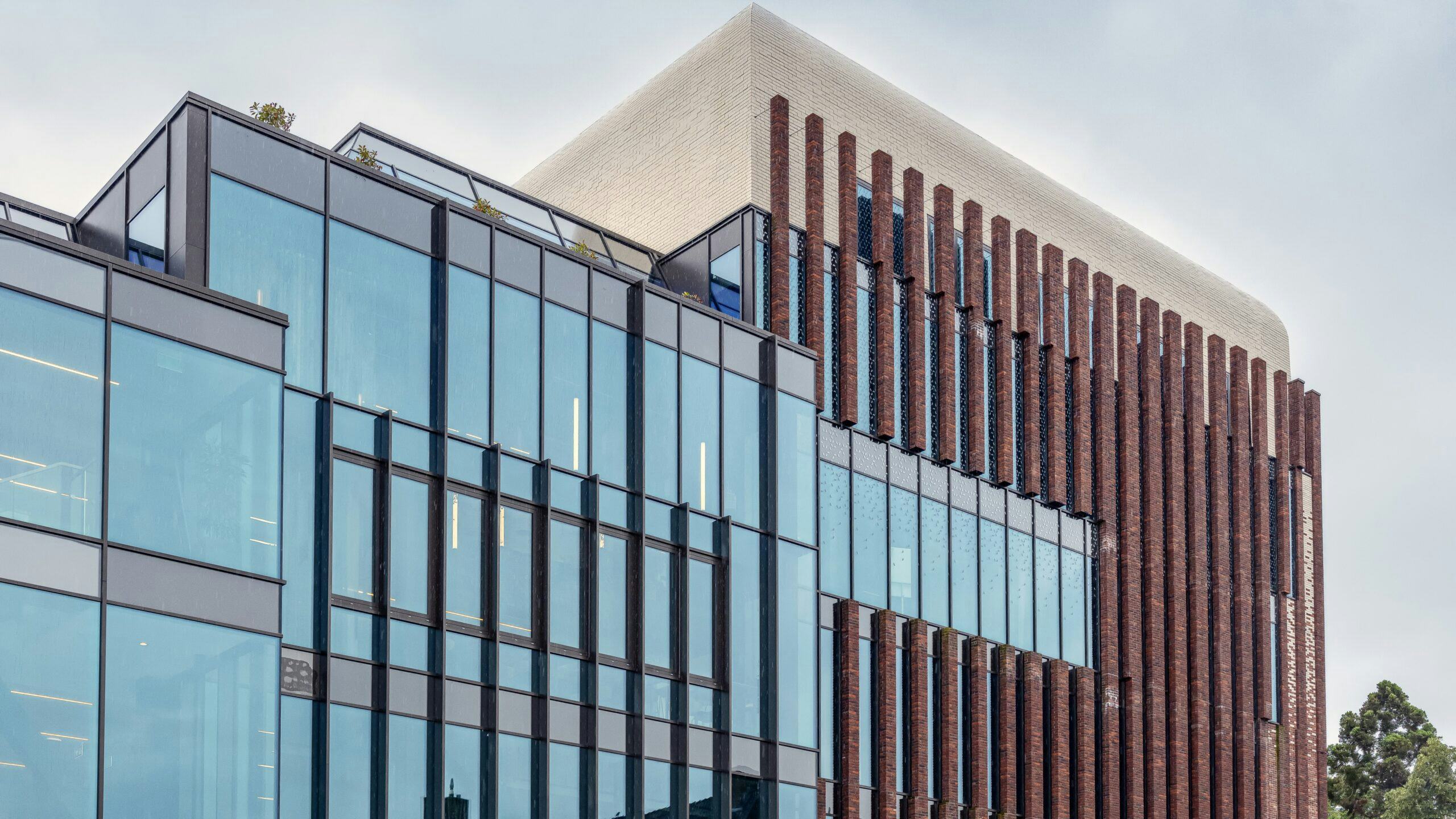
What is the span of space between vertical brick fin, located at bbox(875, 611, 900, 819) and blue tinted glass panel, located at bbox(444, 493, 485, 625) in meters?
12.2

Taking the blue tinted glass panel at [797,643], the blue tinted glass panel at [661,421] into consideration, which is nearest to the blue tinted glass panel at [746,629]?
the blue tinted glass panel at [797,643]

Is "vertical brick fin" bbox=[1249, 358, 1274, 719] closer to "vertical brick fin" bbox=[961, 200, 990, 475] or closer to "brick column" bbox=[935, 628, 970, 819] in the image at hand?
"vertical brick fin" bbox=[961, 200, 990, 475]

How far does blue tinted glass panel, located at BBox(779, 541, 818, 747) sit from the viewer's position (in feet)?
107

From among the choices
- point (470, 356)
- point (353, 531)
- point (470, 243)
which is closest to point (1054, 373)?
point (470, 243)

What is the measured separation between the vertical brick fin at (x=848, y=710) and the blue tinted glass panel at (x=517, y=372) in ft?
33.3

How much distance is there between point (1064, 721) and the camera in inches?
1652

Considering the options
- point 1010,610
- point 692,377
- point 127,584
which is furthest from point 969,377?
point 127,584

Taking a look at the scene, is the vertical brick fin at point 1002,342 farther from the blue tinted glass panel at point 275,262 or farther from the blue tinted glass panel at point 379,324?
the blue tinted glass panel at point 275,262

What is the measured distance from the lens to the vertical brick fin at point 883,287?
1558 inches

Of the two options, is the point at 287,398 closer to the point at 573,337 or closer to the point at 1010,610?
the point at 573,337

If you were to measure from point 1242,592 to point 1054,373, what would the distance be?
918 centimetres

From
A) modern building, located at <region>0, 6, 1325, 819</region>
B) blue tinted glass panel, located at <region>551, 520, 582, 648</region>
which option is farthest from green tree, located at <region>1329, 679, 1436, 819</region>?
blue tinted glass panel, located at <region>551, 520, 582, 648</region>

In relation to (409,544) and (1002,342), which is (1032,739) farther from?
(409,544)

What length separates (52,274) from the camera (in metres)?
22.4
